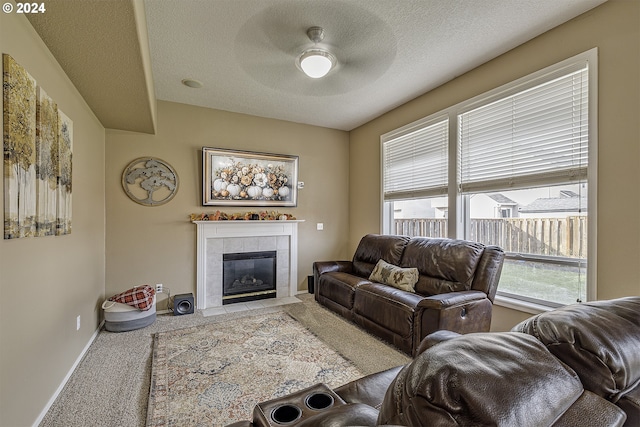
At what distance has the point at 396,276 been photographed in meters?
3.30

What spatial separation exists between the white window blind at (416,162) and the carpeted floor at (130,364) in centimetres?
203

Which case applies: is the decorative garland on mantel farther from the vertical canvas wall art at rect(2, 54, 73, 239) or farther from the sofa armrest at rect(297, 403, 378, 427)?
the sofa armrest at rect(297, 403, 378, 427)

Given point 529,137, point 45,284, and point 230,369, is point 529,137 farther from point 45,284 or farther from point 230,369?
point 45,284

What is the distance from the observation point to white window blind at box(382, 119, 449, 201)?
12.0 ft

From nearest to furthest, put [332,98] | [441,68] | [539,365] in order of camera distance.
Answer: [539,365] < [441,68] < [332,98]

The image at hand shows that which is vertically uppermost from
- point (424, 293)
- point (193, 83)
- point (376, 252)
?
point (193, 83)

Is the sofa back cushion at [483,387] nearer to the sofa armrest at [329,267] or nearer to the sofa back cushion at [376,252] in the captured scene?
the sofa back cushion at [376,252]

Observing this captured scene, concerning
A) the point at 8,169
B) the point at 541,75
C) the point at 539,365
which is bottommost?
the point at 539,365

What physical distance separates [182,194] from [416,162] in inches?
130

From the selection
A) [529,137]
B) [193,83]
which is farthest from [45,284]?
[529,137]

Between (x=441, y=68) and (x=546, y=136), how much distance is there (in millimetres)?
1262

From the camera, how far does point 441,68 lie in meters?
3.13

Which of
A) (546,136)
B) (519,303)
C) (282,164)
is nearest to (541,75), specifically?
(546,136)

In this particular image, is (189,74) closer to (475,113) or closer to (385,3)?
(385,3)
